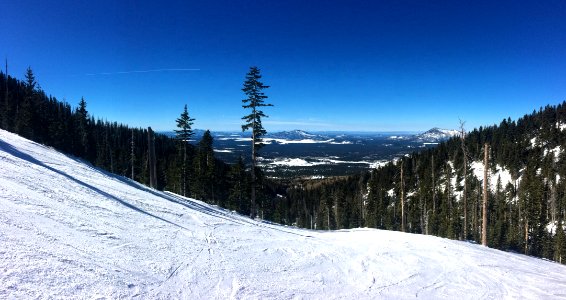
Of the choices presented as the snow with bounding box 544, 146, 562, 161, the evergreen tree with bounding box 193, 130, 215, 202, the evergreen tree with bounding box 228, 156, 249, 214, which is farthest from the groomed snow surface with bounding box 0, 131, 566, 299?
the snow with bounding box 544, 146, 562, 161

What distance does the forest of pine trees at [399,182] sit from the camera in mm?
43594

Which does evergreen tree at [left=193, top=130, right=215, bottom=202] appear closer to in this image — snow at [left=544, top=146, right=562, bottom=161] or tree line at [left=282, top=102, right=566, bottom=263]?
tree line at [left=282, top=102, right=566, bottom=263]

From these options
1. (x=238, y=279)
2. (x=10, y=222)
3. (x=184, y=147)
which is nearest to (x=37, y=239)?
(x=10, y=222)

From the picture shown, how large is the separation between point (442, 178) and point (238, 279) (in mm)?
88097

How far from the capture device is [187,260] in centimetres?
779

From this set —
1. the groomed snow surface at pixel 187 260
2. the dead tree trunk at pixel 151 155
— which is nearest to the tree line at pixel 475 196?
the groomed snow surface at pixel 187 260

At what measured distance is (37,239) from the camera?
6.39 m

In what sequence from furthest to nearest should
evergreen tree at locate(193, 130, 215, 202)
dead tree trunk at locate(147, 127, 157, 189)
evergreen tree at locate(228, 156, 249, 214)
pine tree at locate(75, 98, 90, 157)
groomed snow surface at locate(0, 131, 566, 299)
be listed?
1. pine tree at locate(75, 98, 90, 157)
2. evergreen tree at locate(193, 130, 215, 202)
3. evergreen tree at locate(228, 156, 249, 214)
4. dead tree trunk at locate(147, 127, 157, 189)
5. groomed snow surface at locate(0, 131, 566, 299)

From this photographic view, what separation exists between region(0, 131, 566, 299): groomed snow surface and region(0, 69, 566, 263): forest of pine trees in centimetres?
1237

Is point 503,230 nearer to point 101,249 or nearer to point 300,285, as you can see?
point 300,285

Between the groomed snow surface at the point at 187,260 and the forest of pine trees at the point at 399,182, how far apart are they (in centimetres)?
1237

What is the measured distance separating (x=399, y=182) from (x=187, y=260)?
218 feet

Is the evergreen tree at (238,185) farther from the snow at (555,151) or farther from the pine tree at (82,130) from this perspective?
the snow at (555,151)

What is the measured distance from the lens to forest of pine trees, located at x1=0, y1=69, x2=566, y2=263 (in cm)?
4359
